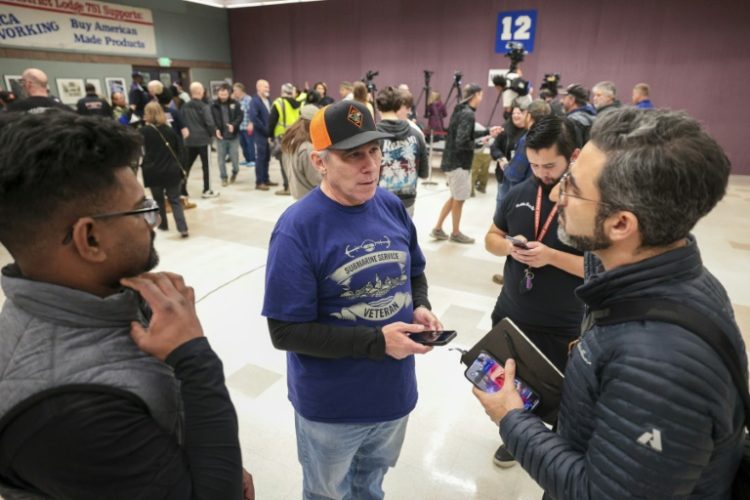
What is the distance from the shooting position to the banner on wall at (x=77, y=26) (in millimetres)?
9477

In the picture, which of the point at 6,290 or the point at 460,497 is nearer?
the point at 6,290

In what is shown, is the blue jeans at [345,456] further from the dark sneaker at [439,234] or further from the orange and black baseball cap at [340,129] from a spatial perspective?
the dark sneaker at [439,234]

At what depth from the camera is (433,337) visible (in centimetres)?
137

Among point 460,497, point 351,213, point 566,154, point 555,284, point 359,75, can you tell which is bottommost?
point 460,497

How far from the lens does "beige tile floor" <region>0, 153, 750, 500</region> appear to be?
2.12 m

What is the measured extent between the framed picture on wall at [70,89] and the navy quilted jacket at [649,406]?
1258cm

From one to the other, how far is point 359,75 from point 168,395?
12.8 meters

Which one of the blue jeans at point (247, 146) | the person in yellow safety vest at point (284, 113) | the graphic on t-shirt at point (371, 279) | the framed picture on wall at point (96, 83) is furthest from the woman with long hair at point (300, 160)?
the framed picture on wall at point (96, 83)

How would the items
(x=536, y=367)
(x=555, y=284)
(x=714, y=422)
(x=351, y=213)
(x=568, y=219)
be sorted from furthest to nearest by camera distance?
1. (x=555, y=284)
2. (x=351, y=213)
3. (x=536, y=367)
4. (x=568, y=219)
5. (x=714, y=422)

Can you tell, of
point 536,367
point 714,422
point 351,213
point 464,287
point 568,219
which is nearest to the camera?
point 714,422

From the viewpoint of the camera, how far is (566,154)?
1.99m

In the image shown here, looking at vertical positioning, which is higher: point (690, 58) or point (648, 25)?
point (648, 25)

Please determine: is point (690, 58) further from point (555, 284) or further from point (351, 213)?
point (351, 213)

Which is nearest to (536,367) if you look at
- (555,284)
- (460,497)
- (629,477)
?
(629,477)
